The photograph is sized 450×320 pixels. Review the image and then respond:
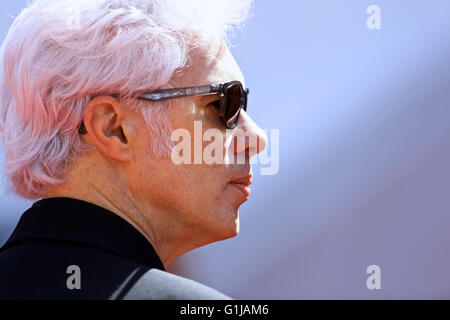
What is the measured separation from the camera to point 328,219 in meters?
6.06

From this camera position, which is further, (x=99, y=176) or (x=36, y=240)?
(x=99, y=176)

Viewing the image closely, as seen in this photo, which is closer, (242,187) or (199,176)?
(199,176)

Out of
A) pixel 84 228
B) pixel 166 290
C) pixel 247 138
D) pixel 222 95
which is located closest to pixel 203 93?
pixel 222 95

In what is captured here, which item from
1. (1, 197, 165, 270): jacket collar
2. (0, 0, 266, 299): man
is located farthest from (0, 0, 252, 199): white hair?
(1, 197, 165, 270): jacket collar

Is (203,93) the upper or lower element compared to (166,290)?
upper

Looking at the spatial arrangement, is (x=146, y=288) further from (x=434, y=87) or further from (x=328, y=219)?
(x=434, y=87)

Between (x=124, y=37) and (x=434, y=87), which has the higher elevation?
(x=434, y=87)

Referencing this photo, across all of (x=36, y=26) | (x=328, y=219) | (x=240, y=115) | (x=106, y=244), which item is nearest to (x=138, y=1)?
(x=36, y=26)

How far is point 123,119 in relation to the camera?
1.92 m

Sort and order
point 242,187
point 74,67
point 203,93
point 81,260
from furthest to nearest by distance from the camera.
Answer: point 242,187 < point 203,93 < point 74,67 < point 81,260

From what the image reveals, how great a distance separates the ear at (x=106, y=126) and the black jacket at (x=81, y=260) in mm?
190

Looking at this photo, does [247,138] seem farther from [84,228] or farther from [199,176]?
[84,228]

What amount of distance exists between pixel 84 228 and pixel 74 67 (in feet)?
1.58

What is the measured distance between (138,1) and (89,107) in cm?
36
